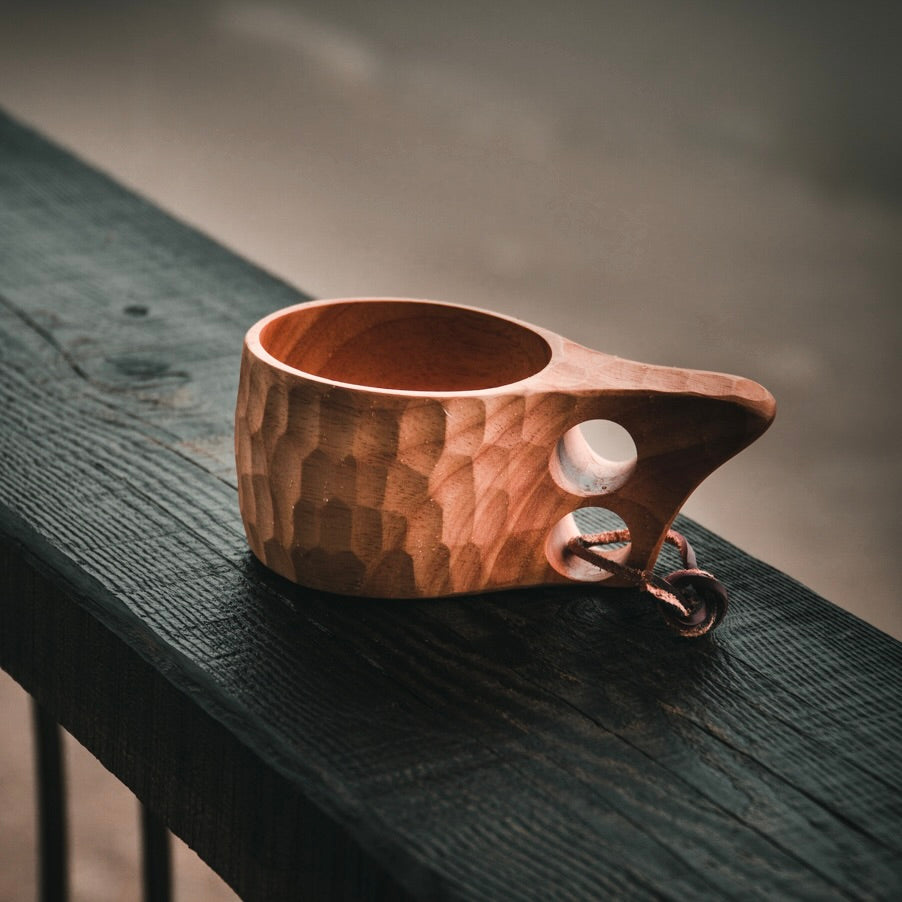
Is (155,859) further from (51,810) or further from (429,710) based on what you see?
(429,710)

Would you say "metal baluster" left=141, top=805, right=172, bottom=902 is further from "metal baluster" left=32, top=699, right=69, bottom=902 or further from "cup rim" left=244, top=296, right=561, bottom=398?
"cup rim" left=244, top=296, right=561, bottom=398

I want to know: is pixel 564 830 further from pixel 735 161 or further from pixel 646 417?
pixel 735 161

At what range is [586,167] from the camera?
3.05 metres

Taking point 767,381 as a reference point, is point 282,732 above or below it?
above

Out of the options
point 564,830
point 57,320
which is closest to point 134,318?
point 57,320

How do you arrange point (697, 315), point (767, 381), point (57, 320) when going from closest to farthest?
point (57, 320), point (767, 381), point (697, 315)

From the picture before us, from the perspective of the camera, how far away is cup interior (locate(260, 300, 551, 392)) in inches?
21.6

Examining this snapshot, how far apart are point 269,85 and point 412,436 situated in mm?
3297

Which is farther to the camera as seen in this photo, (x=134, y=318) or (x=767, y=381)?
(x=767, y=381)

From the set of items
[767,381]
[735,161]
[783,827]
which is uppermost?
[783,827]

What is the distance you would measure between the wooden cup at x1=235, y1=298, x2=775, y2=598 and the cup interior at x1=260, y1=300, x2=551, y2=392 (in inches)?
0.9

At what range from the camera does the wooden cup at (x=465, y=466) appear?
1.52ft

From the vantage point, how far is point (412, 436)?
46 cm

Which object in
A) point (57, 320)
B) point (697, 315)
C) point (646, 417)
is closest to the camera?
point (646, 417)
